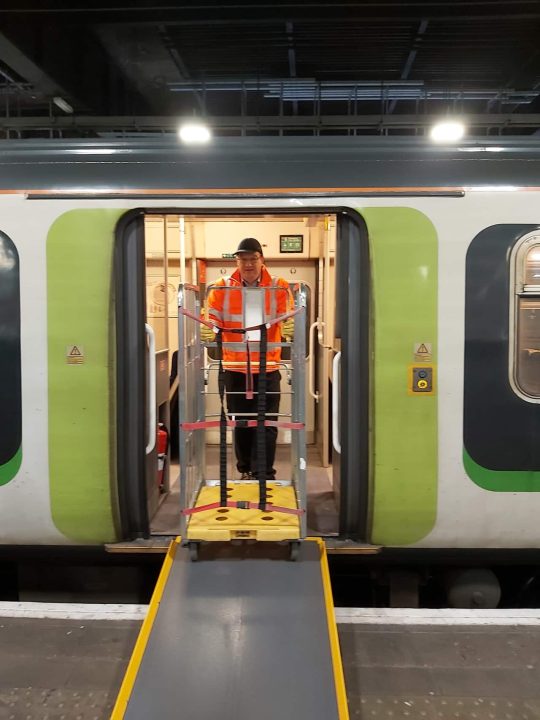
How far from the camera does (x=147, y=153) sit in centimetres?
317

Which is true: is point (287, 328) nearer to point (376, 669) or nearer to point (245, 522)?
point (245, 522)

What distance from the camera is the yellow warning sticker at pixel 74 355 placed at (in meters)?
3.08

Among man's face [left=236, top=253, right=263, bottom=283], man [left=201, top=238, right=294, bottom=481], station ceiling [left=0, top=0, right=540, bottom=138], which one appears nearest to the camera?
man [left=201, top=238, right=294, bottom=481]

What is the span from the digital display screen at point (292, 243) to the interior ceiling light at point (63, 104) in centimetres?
282

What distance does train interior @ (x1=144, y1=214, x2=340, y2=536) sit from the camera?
4164 millimetres

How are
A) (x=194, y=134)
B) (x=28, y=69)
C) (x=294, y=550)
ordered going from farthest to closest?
(x=28, y=69), (x=194, y=134), (x=294, y=550)

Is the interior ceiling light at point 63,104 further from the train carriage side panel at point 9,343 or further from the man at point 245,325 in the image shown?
the man at point 245,325

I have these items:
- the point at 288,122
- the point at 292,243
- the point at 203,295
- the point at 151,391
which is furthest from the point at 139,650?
the point at 288,122

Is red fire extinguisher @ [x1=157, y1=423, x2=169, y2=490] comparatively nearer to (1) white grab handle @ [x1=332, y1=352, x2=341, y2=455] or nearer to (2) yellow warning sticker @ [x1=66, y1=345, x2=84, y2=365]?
(2) yellow warning sticker @ [x1=66, y1=345, x2=84, y2=365]

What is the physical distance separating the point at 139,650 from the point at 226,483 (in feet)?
3.04

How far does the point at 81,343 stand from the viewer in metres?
3.08

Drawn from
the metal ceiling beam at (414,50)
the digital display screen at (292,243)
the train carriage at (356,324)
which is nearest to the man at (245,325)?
the train carriage at (356,324)

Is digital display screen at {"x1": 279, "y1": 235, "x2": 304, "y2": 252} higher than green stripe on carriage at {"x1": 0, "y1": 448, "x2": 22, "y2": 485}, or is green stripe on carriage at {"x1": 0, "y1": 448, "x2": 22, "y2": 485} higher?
digital display screen at {"x1": 279, "y1": 235, "x2": 304, "y2": 252}

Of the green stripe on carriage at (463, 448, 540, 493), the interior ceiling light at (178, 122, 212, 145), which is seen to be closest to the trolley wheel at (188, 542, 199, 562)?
the green stripe on carriage at (463, 448, 540, 493)
